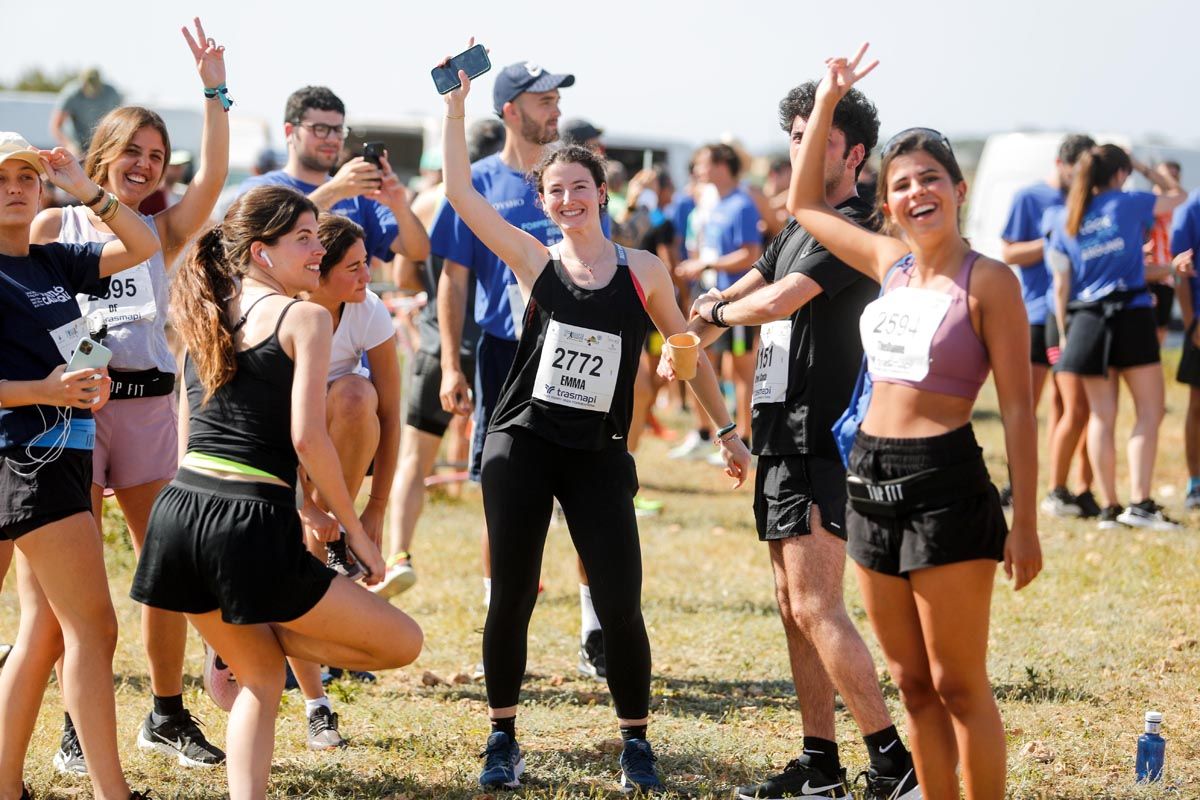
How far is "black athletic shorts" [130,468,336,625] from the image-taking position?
3.31 meters

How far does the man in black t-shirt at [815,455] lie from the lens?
3832mm

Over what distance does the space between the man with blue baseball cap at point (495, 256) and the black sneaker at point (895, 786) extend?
172 centimetres

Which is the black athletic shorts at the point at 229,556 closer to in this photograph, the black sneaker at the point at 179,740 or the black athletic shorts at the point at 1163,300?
the black sneaker at the point at 179,740

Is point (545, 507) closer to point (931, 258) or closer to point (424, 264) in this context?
point (931, 258)

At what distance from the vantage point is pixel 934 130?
134 inches

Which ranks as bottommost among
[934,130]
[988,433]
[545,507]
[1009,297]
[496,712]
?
[988,433]

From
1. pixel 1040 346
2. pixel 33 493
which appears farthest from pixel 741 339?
pixel 33 493

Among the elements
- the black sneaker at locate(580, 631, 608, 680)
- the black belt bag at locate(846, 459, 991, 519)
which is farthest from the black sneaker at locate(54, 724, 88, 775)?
the black belt bag at locate(846, 459, 991, 519)

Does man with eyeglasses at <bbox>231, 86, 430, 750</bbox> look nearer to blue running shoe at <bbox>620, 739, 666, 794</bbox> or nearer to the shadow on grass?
blue running shoe at <bbox>620, 739, 666, 794</bbox>

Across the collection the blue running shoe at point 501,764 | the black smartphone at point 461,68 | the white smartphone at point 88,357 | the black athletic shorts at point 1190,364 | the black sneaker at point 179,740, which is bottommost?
the black sneaker at point 179,740

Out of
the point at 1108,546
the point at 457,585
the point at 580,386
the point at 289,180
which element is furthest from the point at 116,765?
the point at 1108,546

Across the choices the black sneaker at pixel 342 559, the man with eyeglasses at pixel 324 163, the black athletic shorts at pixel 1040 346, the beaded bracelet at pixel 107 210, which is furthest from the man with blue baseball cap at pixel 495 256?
the black athletic shorts at pixel 1040 346

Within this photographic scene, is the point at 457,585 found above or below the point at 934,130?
below

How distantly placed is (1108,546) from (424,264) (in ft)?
13.8
